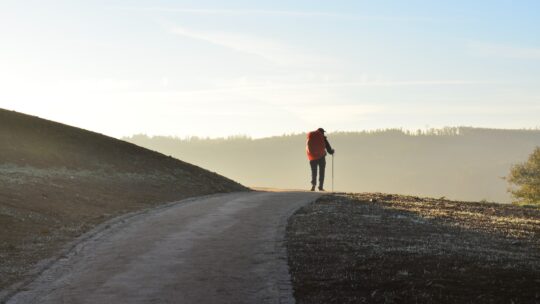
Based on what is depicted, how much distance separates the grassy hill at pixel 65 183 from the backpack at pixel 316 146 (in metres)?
4.91

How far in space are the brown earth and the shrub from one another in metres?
61.5

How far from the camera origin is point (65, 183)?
92.3ft

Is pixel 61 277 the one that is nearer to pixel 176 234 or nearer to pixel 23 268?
pixel 23 268

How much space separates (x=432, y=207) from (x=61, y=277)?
59.2 feet

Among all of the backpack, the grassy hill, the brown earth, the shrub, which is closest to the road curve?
the brown earth

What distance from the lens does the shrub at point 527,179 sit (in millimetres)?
79875

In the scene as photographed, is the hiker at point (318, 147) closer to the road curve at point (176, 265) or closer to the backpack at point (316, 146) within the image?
the backpack at point (316, 146)

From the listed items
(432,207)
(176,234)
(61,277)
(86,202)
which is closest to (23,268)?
(61,277)

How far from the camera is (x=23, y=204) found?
22.1 meters

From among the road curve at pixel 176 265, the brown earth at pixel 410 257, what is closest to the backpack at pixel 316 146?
the brown earth at pixel 410 257

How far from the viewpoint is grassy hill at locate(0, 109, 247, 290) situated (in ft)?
58.0

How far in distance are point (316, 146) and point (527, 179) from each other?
180 ft

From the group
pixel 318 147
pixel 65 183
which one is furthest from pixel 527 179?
pixel 65 183

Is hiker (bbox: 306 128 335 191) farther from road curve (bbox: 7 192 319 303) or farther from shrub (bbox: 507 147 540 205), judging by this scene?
shrub (bbox: 507 147 540 205)
